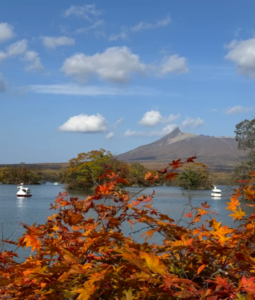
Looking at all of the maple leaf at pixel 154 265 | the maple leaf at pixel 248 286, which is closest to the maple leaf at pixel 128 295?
the maple leaf at pixel 154 265

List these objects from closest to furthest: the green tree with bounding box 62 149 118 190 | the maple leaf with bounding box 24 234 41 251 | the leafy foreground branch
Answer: the leafy foreground branch → the maple leaf with bounding box 24 234 41 251 → the green tree with bounding box 62 149 118 190

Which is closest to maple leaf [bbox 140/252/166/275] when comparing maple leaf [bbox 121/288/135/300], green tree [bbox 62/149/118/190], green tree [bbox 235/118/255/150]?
maple leaf [bbox 121/288/135/300]

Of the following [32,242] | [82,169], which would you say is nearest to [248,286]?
[32,242]

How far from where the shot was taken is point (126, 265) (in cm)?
171

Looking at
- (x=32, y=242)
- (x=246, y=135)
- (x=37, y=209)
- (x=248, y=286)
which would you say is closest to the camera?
(x=248, y=286)

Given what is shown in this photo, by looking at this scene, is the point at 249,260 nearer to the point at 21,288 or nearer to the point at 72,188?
the point at 21,288

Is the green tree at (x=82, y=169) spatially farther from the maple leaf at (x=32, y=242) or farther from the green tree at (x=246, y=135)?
the maple leaf at (x=32, y=242)

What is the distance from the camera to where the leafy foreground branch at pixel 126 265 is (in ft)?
4.74

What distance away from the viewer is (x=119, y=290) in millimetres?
1552

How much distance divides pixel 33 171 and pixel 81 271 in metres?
60.6

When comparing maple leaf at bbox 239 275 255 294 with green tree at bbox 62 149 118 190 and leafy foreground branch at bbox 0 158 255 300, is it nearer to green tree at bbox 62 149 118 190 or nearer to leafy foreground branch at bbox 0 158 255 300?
leafy foreground branch at bbox 0 158 255 300

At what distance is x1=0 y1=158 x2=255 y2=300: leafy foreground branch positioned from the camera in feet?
4.74

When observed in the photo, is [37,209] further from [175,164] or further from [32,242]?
[175,164]

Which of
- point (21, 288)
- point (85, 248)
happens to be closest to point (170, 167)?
point (85, 248)
